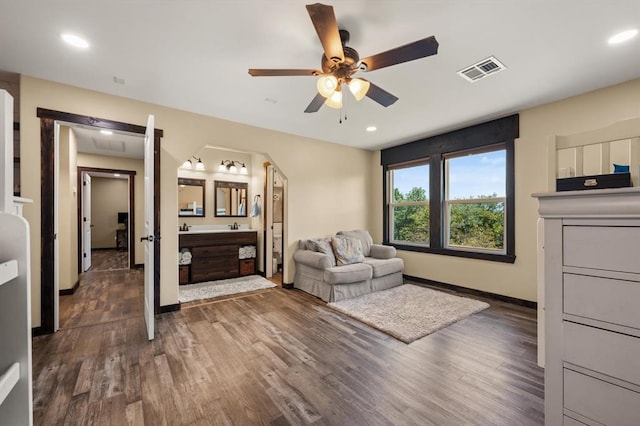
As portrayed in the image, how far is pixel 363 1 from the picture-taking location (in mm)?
1715

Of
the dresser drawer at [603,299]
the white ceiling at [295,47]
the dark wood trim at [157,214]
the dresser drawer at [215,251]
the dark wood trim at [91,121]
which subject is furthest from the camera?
the dresser drawer at [215,251]

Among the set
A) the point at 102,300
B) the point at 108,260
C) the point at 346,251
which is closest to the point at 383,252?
the point at 346,251

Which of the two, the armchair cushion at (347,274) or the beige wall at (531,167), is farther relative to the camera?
the armchair cushion at (347,274)

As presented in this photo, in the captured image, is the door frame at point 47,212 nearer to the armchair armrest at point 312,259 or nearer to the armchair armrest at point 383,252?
the armchair armrest at point 312,259

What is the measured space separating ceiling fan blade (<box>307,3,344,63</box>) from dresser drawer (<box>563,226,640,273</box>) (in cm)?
155

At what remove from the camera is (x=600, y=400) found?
990 millimetres

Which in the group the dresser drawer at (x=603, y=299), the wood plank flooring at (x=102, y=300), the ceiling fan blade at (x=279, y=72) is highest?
the ceiling fan blade at (x=279, y=72)

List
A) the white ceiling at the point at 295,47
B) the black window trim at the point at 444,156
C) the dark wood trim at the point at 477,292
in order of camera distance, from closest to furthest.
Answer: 1. the white ceiling at the point at 295,47
2. the dark wood trim at the point at 477,292
3. the black window trim at the point at 444,156

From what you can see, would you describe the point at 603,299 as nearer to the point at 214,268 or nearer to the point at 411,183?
the point at 411,183

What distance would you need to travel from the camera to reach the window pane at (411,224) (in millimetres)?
4895

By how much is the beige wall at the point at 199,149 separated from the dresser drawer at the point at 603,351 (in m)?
3.73

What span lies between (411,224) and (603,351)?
166 inches

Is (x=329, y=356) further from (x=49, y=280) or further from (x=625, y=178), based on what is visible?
(x=49, y=280)

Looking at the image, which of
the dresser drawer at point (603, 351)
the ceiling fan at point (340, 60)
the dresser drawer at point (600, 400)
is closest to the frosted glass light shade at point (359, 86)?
the ceiling fan at point (340, 60)
